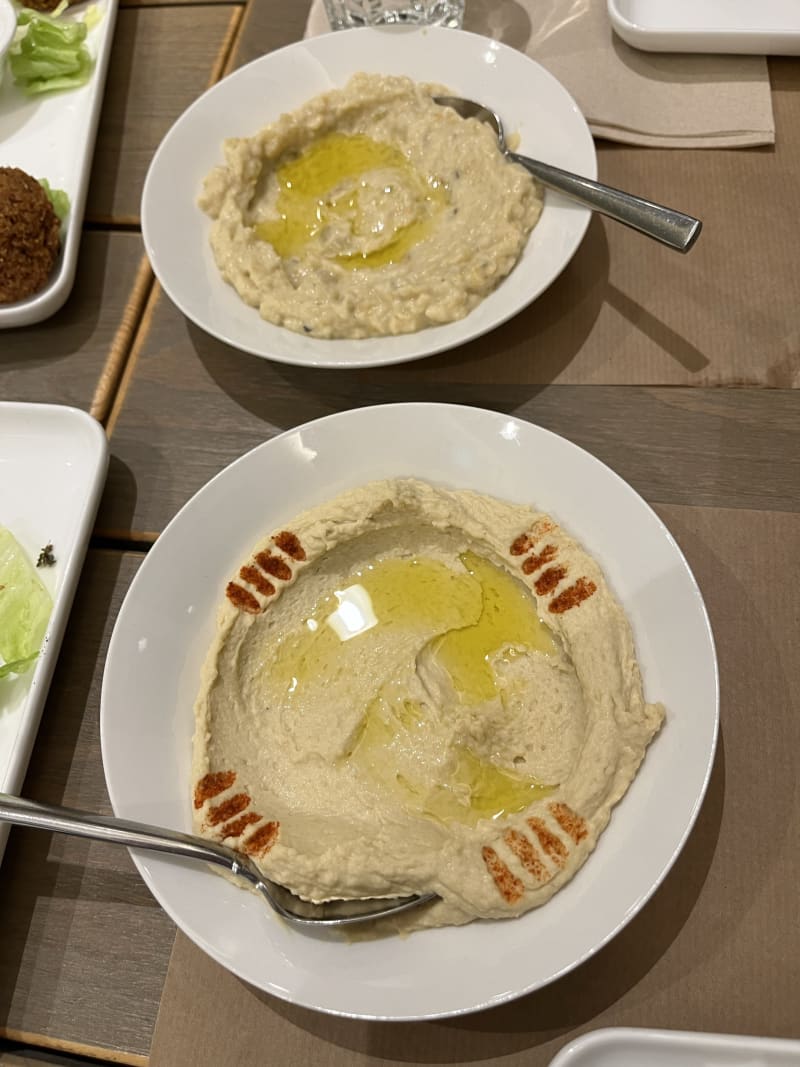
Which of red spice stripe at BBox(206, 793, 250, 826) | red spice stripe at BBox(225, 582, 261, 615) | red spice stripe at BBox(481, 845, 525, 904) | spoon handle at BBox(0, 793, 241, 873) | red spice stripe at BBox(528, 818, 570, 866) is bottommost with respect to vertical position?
red spice stripe at BBox(206, 793, 250, 826)

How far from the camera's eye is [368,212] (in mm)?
1665

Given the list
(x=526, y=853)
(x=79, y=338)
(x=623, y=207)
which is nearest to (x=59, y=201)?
(x=79, y=338)

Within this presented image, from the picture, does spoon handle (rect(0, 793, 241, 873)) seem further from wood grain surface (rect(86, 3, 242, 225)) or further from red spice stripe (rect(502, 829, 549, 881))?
wood grain surface (rect(86, 3, 242, 225))

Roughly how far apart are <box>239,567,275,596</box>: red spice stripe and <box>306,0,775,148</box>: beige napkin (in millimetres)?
1217

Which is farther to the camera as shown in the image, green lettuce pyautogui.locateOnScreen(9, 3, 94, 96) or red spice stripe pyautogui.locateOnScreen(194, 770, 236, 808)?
green lettuce pyautogui.locateOnScreen(9, 3, 94, 96)

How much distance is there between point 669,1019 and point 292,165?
67.1 inches

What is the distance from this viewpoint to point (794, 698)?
4.15 feet

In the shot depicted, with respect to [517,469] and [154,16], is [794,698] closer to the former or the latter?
[517,469]

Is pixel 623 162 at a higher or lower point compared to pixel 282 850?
higher

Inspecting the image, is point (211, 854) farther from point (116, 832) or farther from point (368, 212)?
point (368, 212)

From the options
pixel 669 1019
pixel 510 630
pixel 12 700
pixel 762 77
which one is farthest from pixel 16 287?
pixel 669 1019

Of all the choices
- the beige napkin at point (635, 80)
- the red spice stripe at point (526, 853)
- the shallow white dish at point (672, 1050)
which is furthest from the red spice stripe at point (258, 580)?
the beige napkin at point (635, 80)

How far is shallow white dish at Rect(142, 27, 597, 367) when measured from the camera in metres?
1.47

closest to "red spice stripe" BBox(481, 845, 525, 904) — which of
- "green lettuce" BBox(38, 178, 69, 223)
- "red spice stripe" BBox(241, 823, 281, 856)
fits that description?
"red spice stripe" BBox(241, 823, 281, 856)
